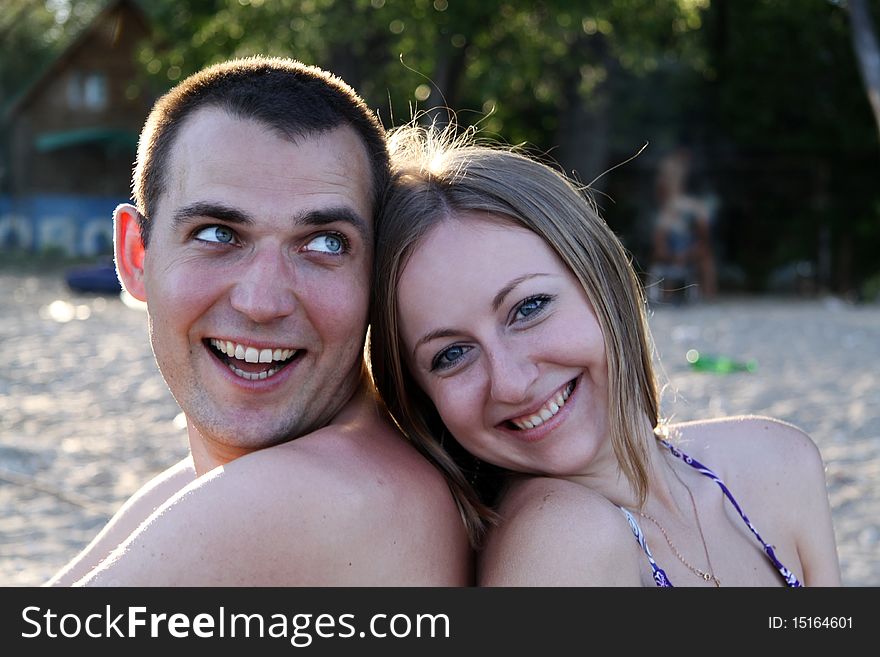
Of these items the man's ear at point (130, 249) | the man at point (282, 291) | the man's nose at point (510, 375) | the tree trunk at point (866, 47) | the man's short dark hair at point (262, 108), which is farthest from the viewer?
the tree trunk at point (866, 47)

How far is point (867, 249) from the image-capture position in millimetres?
18109

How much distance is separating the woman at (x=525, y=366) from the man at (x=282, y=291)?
0.32 ft

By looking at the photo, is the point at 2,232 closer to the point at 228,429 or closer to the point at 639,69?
the point at 639,69

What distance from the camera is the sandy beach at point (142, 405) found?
5.35m

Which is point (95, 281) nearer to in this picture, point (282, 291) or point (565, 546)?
point (282, 291)

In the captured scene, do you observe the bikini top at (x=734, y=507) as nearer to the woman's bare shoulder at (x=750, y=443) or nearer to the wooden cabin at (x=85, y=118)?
the woman's bare shoulder at (x=750, y=443)

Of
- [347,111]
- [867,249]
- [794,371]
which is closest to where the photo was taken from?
[347,111]

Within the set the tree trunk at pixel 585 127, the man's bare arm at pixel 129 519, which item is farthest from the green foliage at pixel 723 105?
the man's bare arm at pixel 129 519

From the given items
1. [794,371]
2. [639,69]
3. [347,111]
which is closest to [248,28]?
[639,69]

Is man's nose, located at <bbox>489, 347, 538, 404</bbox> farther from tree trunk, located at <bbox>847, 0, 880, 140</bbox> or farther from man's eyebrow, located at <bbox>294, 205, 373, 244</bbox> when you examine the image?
tree trunk, located at <bbox>847, 0, 880, 140</bbox>

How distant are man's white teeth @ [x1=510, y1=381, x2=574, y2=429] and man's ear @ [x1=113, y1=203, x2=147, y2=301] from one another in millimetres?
928
